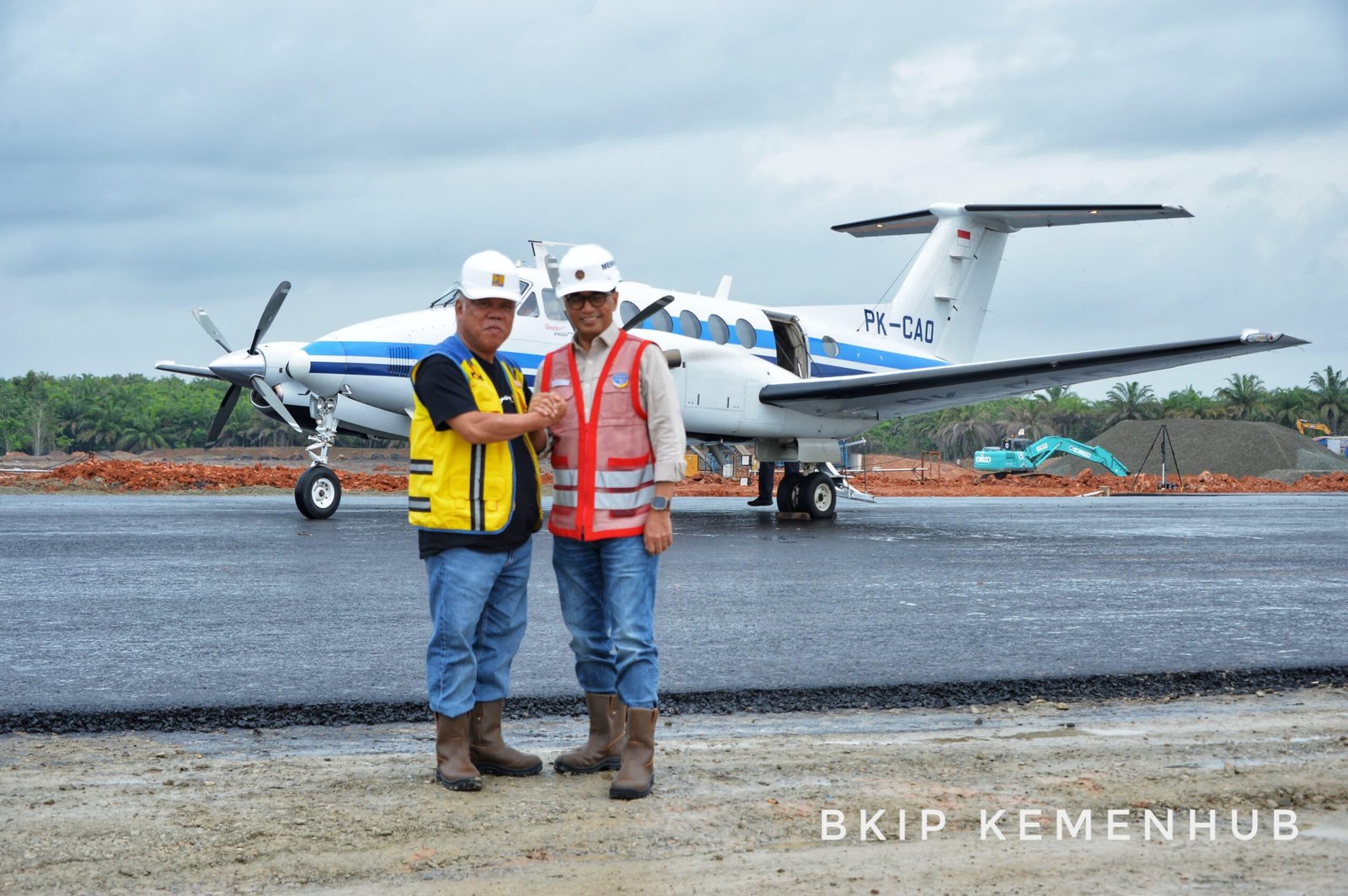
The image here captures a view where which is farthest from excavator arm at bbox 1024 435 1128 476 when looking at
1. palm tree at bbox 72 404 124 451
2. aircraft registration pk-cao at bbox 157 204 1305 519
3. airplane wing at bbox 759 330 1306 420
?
palm tree at bbox 72 404 124 451

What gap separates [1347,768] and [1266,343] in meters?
12.0

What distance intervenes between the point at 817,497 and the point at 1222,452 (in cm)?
4572

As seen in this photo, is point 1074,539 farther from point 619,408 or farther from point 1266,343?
point 619,408

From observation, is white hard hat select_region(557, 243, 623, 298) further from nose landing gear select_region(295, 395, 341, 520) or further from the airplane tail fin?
the airplane tail fin

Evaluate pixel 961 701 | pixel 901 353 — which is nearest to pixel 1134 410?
pixel 901 353

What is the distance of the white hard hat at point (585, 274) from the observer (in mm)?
4516

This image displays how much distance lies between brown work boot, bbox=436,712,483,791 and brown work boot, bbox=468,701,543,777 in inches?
3.7

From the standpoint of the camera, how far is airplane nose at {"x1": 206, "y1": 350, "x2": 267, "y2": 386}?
16828 millimetres

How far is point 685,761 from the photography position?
14.8 ft

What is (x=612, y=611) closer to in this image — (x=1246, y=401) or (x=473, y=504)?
(x=473, y=504)

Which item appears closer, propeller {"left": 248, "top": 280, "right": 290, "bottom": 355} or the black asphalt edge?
the black asphalt edge

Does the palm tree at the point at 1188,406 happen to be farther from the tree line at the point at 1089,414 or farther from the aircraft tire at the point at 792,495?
the aircraft tire at the point at 792,495

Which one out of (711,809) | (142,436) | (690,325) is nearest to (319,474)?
(690,325)

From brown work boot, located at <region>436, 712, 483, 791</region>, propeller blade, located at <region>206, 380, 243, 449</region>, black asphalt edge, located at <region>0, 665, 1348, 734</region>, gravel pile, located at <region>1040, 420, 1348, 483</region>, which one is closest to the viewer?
brown work boot, located at <region>436, 712, 483, 791</region>
